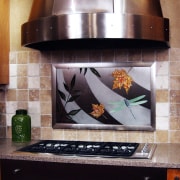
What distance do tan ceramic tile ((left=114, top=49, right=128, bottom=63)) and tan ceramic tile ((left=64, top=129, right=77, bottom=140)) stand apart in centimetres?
57

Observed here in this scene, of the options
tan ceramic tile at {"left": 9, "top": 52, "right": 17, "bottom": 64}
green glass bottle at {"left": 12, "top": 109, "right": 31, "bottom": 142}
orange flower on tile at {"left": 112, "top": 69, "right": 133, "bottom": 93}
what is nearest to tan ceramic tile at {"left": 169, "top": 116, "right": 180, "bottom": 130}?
orange flower on tile at {"left": 112, "top": 69, "right": 133, "bottom": 93}

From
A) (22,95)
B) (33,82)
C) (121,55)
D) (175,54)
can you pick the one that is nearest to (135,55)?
(121,55)

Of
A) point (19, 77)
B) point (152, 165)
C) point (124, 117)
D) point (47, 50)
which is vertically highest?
point (47, 50)

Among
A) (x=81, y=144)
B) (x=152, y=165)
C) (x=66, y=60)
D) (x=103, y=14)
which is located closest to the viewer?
(x=152, y=165)

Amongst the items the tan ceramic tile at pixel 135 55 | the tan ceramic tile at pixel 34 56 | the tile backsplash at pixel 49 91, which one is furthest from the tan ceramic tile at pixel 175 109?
the tan ceramic tile at pixel 34 56

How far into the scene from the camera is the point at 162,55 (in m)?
2.32

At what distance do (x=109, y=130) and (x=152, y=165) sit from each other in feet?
2.22

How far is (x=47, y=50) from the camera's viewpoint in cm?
250

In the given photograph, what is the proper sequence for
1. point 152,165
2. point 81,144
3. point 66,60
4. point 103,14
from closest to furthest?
1. point 152,165
2. point 103,14
3. point 81,144
4. point 66,60

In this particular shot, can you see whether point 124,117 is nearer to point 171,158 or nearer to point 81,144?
point 81,144

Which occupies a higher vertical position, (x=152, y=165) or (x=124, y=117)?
(x=124, y=117)

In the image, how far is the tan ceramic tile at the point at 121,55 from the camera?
7.79 feet

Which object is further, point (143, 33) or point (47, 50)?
point (47, 50)

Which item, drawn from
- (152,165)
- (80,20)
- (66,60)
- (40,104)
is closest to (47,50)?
(66,60)
